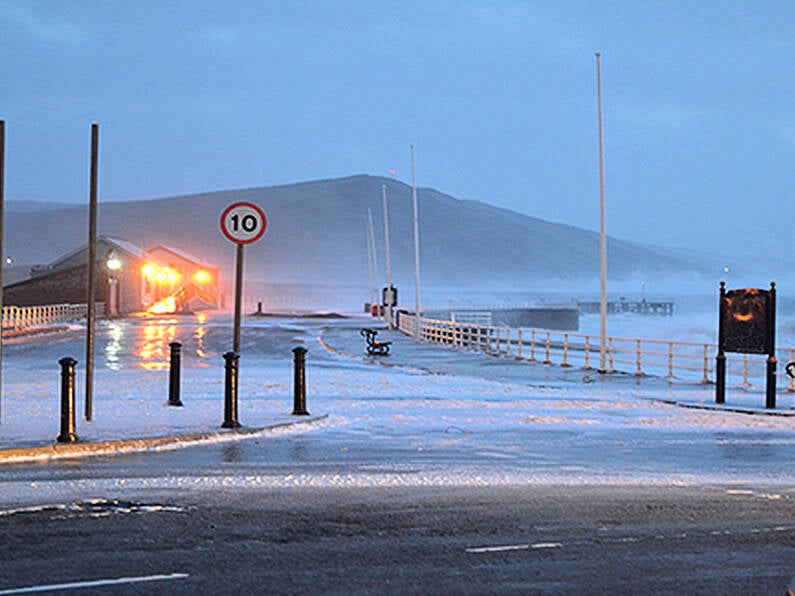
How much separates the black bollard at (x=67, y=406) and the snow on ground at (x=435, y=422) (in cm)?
24

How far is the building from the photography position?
8039 centimetres

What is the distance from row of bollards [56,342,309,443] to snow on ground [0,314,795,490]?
257 millimetres

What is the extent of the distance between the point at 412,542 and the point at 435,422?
28.2 feet

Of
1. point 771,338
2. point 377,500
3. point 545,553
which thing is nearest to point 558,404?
point 771,338

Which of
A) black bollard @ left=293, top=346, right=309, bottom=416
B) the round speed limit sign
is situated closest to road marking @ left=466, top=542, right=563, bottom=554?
the round speed limit sign

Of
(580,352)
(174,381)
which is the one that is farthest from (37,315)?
(174,381)

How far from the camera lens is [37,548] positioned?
736 cm

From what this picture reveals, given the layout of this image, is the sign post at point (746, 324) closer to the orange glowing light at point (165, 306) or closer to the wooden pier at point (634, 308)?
the orange glowing light at point (165, 306)

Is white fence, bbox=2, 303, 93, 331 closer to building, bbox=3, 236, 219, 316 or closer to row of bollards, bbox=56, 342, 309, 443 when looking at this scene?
building, bbox=3, 236, 219, 316

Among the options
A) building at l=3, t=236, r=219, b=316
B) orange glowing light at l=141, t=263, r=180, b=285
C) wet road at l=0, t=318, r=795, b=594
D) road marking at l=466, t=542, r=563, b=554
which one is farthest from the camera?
orange glowing light at l=141, t=263, r=180, b=285

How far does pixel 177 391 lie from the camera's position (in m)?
17.6

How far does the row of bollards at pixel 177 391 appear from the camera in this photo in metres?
12.8

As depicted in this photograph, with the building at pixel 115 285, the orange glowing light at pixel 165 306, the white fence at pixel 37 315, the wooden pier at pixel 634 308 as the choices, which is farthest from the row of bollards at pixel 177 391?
the wooden pier at pixel 634 308

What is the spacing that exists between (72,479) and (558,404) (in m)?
11.1
